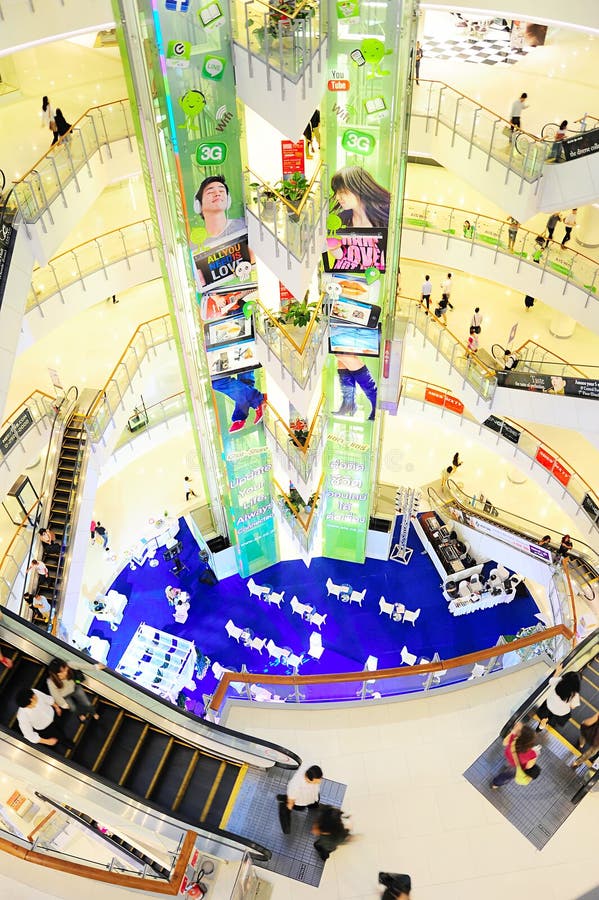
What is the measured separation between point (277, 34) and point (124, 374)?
263 inches

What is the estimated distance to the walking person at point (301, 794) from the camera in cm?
750

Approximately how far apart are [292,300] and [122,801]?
8004 mm

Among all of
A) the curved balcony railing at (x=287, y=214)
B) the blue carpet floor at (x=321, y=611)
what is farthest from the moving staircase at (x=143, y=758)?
the blue carpet floor at (x=321, y=611)

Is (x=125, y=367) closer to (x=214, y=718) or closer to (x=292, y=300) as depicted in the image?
(x=292, y=300)

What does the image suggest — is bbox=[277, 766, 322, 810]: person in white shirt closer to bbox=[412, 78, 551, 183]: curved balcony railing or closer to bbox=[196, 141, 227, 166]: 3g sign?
bbox=[196, 141, 227, 166]: 3g sign

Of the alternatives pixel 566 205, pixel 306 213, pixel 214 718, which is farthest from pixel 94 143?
pixel 214 718

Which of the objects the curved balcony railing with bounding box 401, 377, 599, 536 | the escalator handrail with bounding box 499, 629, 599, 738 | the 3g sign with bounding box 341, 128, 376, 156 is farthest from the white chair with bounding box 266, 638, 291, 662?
the 3g sign with bounding box 341, 128, 376, 156

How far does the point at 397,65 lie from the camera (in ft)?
33.9

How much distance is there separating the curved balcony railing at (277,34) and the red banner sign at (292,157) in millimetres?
1584

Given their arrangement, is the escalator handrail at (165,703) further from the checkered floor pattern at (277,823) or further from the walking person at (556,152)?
the walking person at (556,152)

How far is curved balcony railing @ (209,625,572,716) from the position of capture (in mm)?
8672

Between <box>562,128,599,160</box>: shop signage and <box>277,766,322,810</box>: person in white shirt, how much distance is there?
8.73 m

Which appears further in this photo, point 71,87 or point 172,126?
point 71,87

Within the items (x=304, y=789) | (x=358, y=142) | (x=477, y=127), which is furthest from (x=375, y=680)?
(x=477, y=127)
